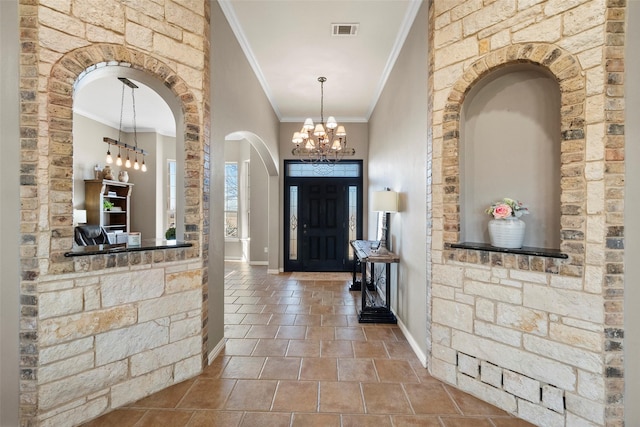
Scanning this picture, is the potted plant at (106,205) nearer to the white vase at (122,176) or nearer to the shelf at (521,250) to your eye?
the white vase at (122,176)

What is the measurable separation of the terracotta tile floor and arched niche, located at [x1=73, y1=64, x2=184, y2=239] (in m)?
1.41

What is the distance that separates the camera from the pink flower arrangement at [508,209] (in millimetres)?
2207

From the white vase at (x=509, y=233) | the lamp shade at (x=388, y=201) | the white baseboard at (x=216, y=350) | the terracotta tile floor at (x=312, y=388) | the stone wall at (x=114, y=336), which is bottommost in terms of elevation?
the terracotta tile floor at (x=312, y=388)

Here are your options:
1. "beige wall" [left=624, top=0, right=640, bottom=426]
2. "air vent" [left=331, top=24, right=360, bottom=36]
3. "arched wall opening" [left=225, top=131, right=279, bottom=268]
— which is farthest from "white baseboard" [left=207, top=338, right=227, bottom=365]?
"arched wall opening" [left=225, top=131, right=279, bottom=268]

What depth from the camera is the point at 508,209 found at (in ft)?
7.23

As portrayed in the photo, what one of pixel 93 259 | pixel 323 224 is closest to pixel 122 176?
pixel 323 224

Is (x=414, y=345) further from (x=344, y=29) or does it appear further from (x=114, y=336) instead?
(x=344, y=29)

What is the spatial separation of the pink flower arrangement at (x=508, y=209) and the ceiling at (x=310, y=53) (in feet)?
7.05

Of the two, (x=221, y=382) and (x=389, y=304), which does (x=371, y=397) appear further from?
(x=389, y=304)

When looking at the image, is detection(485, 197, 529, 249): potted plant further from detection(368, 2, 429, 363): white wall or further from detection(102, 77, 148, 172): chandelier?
detection(102, 77, 148, 172): chandelier

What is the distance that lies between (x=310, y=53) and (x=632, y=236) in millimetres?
3641

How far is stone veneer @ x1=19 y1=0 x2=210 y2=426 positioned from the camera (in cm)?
189

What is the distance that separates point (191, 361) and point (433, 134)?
279 cm

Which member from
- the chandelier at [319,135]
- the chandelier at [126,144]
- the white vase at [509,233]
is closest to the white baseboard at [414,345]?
the white vase at [509,233]
